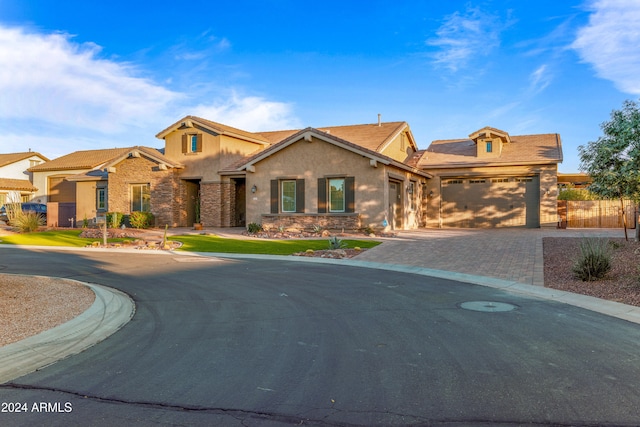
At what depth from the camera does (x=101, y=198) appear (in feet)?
108

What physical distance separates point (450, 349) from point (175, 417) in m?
3.36

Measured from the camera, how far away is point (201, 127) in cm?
2992

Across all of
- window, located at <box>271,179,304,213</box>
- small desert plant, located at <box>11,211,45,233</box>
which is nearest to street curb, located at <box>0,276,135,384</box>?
window, located at <box>271,179,304,213</box>

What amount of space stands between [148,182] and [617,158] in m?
25.5

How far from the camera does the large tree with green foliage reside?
44.1 feet

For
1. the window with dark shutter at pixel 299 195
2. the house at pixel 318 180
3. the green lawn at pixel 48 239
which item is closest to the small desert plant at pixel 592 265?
the house at pixel 318 180

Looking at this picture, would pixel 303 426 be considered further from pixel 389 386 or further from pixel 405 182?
pixel 405 182

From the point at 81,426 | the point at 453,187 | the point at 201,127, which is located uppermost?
the point at 201,127

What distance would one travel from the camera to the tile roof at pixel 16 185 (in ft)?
144

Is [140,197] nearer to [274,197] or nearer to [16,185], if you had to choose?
[274,197]

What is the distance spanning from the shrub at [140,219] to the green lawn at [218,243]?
3.40 m

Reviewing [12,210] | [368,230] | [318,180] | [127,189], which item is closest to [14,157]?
[12,210]

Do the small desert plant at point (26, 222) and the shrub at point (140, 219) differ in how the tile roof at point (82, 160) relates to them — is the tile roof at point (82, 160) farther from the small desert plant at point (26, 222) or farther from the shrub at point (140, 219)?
the small desert plant at point (26, 222)

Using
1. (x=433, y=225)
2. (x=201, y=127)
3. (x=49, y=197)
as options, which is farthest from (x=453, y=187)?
(x=49, y=197)
